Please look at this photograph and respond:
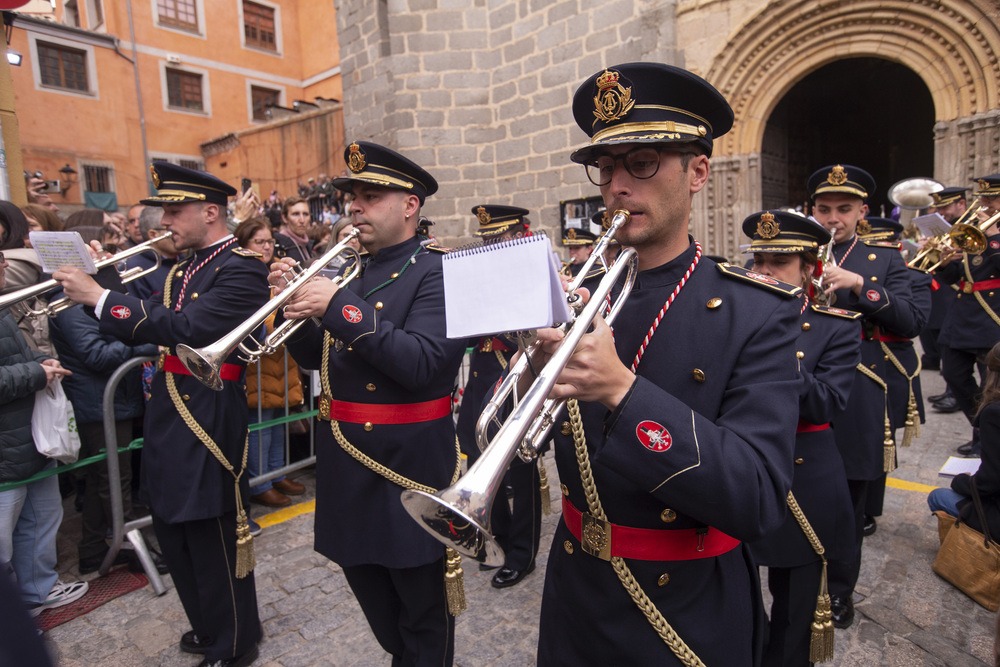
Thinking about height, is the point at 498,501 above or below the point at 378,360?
below

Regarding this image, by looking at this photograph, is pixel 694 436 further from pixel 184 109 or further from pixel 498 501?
pixel 184 109

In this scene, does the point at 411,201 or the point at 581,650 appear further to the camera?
the point at 411,201

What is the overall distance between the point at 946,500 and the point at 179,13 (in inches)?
1330

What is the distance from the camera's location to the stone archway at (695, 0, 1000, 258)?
7.84m

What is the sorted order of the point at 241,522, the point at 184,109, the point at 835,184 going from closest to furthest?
the point at 241,522
the point at 835,184
the point at 184,109

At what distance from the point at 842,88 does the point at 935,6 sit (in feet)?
29.7

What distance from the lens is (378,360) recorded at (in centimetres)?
→ 234

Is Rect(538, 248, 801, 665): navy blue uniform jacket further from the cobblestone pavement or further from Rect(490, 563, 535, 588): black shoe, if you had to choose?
Rect(490, 563, 535, 588): black shoe

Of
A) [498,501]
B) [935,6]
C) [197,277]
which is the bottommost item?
[498,501]

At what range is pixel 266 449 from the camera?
5.14 metres

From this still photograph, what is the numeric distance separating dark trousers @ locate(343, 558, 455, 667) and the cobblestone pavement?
0.54 meters

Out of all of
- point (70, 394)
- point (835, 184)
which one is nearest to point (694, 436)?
point (835, 184)

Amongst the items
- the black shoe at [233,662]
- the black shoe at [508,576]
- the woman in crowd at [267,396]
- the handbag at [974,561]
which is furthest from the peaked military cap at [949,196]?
the black shoe at [233,662]

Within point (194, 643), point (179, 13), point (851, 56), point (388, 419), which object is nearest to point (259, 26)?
point (179, 13)
